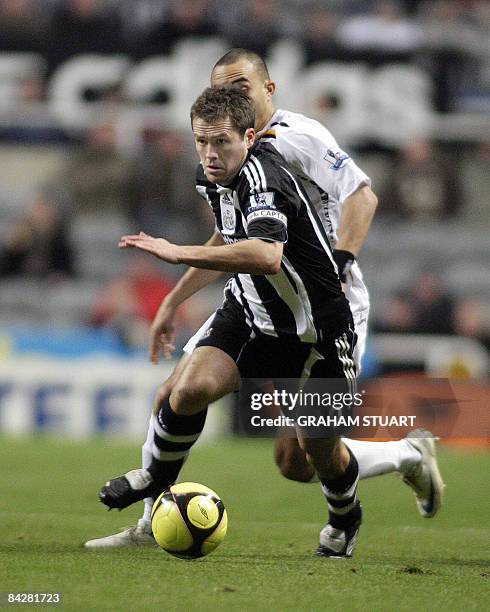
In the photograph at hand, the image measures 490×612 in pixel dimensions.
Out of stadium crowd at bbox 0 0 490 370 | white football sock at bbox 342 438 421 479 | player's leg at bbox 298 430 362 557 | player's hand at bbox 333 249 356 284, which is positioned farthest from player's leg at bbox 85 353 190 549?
stadium crowd at bbox 0 0 490 370

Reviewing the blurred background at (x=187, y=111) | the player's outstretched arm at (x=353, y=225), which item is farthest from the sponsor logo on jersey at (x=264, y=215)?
the blurred background at (x=187, y=111)

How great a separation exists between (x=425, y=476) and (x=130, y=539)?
157 cm

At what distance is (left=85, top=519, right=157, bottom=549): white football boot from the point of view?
5547mm

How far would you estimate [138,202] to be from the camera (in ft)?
54.8

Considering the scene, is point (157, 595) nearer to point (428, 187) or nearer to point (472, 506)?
point (472, 506)

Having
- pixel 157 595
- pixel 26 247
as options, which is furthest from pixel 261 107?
pixel 26 247

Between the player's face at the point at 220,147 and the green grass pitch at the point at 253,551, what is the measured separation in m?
1.58

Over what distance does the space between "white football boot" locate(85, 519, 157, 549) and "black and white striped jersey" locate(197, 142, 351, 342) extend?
1.05m

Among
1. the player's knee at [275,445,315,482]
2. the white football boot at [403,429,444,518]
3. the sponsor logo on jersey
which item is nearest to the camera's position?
the sponsor logo on jersey

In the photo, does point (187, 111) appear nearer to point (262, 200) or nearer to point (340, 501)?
point (340, 501)

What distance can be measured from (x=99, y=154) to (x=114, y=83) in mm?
996

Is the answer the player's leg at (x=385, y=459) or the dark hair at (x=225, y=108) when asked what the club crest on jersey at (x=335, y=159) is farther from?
the dark hair at (x=225, y=108)

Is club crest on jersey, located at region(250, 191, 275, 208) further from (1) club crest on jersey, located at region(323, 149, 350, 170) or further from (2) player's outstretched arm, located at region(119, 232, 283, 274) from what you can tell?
(1) club crest on jersey, located at region(323, 149, 350, 170)

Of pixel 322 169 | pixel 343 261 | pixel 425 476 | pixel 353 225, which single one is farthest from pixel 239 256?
pixel 425 476
